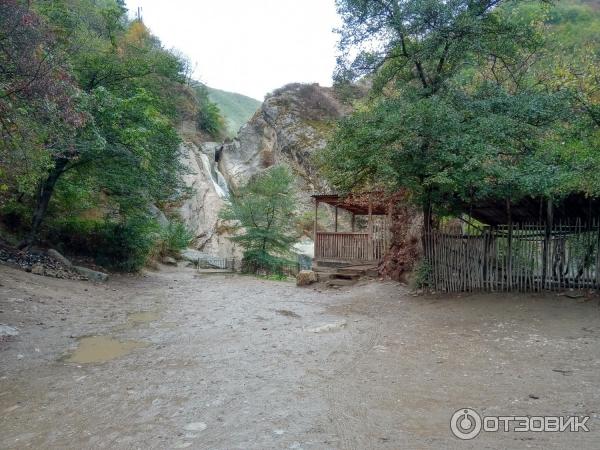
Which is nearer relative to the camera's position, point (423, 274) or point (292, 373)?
point (292, 373)

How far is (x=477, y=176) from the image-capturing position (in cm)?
855

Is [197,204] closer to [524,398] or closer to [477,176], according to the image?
[477,176]

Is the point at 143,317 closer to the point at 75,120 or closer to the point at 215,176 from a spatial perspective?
the point at 75,120

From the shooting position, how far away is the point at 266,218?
931 inches

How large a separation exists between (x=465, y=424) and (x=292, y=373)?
7.40 ft

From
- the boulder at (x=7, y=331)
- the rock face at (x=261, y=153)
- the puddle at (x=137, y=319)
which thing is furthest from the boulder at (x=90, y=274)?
the rock face at (x=261, y=153)

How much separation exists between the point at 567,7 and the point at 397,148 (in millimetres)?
52316

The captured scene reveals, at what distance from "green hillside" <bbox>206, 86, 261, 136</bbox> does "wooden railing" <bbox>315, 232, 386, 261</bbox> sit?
221 feet

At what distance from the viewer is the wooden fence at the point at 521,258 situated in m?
8.81

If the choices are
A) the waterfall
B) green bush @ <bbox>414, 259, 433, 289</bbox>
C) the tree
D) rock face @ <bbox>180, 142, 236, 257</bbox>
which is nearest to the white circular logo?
green bush @ <bbox>414, 259, 433, 289</bbox>

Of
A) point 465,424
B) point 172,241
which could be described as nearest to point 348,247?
point 465,424

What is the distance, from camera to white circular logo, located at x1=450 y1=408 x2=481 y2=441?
3.45m

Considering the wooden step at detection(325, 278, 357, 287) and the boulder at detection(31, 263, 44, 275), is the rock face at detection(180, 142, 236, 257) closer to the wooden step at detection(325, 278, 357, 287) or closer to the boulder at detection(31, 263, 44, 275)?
the wooden step at detection(325, 278, 357, 287)

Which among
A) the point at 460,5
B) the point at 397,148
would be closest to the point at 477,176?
the point at 397,148
